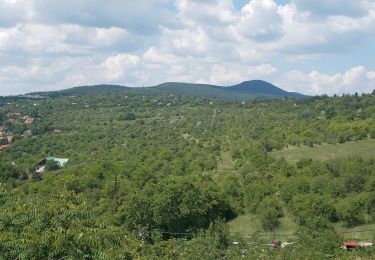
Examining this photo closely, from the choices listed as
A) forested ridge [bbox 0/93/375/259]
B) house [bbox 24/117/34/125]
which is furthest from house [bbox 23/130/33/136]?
house [bbox 24/117/34/125]

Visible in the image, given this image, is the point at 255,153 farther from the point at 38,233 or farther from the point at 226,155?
the point at 38,233

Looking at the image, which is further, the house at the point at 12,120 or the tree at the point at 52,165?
the house at the point at 12,120

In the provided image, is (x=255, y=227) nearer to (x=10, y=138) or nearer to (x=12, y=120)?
(x=10, y=138)

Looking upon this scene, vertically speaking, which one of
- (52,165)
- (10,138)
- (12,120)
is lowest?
(52,165)

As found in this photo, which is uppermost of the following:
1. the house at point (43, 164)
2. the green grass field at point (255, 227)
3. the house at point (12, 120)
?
the house at point (12, 120)

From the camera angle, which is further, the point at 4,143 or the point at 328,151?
the point at 4,143

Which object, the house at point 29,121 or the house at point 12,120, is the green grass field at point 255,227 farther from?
the house at point 12,120

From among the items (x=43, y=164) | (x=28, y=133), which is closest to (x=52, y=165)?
(x=43, y=164)

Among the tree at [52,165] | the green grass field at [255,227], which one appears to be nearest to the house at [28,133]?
the tree at [52,165]
